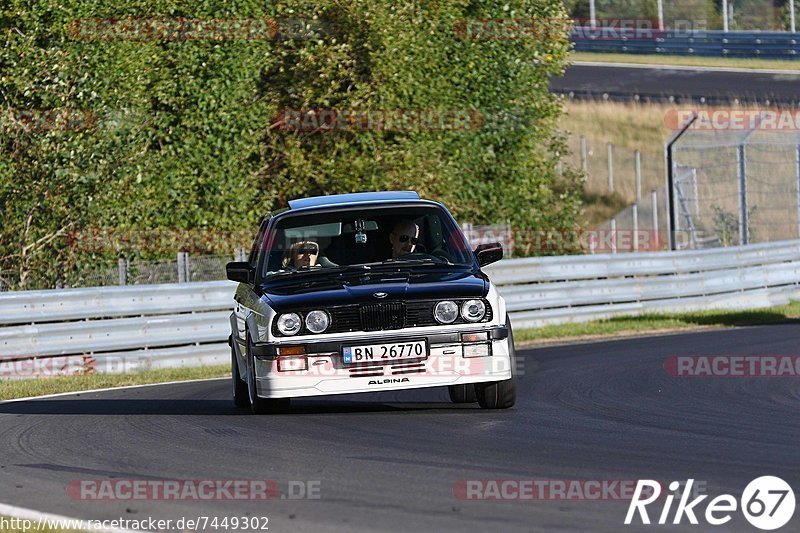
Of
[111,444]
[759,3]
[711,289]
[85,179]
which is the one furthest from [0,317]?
[759,3]

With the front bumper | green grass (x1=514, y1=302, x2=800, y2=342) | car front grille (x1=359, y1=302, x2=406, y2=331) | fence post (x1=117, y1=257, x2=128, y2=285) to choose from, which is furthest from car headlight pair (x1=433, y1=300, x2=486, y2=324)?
green grass (x1=514, y1=302, x2=800, y2=342)

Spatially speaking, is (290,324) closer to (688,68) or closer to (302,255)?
(302,255)

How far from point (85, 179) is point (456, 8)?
10.8 meters

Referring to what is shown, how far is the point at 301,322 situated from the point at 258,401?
37.0 inches

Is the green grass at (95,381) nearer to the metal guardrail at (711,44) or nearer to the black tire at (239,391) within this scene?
the black tire at (239,391)

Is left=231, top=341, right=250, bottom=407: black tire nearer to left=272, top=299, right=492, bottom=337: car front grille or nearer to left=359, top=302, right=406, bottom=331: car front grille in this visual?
left=272, top=299, right=492, bottom=337: car front grille

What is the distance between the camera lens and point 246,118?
86.7 feet

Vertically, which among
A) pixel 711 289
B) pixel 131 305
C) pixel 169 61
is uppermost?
pixel 169 61

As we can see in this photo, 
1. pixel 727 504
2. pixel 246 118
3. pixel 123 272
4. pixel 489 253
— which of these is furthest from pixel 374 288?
pixel 246 118

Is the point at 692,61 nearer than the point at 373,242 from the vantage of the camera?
No

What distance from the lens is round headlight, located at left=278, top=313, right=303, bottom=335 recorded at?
9.95 metres

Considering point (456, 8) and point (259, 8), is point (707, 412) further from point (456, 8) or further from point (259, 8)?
point (456, 8)

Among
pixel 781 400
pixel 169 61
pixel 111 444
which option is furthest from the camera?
pixel 169 61

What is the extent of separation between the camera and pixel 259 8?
86.6 ft
